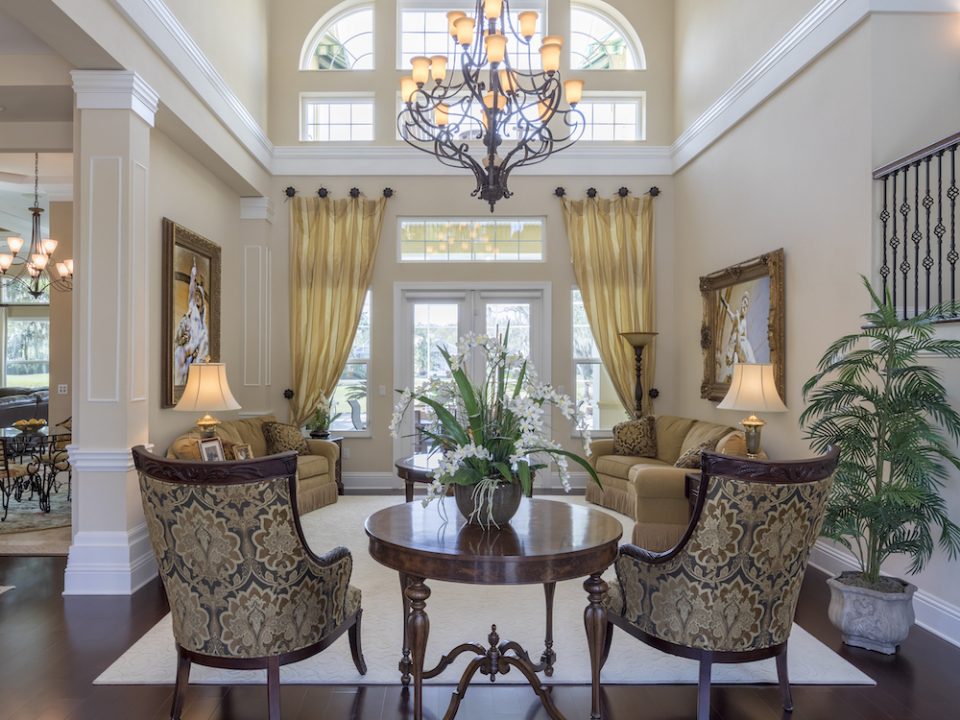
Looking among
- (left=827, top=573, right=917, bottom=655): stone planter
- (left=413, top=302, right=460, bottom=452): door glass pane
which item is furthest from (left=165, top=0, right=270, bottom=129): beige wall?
(left=827, top=573, right=917, bottom=655): stone planter

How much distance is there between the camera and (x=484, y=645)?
336 cm

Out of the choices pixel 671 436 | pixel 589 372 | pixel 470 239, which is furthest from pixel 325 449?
pixel 671 436

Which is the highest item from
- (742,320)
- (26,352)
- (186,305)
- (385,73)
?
(385,73)

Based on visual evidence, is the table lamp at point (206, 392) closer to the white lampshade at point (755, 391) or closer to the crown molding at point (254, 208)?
the crown molding at point (254, 208)

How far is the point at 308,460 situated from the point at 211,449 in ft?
4.23

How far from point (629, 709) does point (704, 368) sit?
4.37 m

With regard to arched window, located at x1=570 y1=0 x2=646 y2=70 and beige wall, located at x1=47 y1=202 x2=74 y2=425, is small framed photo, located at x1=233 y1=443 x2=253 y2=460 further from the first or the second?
arched window, located at x1=570 y1=0 x2=646 y2=70

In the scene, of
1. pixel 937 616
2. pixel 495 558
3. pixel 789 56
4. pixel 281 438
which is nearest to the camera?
pixel 495 558

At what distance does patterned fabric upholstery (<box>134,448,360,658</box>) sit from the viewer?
7.62ft

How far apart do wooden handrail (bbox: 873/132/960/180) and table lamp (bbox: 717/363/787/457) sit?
4.56ft

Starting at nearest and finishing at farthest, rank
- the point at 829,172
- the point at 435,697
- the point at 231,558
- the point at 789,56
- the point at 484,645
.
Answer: the point at 231,558 < the point at 435,697 < the point at 484,645 < the point at 829,172 < the point at 789,56

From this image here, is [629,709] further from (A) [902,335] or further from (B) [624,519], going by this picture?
(B) [624,519]

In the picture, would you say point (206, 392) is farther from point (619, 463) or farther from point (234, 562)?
point (619, 463)

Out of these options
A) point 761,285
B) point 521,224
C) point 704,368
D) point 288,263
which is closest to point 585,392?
point 704,368
